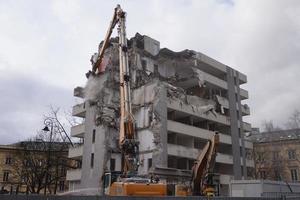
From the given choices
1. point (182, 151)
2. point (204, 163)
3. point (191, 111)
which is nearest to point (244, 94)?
point (191, 111)

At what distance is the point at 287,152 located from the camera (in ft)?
230

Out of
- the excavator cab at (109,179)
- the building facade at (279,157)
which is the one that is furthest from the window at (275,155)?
the excavator cab at (109,179)

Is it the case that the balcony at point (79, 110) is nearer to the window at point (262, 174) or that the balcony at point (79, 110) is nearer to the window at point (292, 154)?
the window at point (262, 174)

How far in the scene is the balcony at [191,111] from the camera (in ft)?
134

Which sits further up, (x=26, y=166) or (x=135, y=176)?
(x=26, y=166)

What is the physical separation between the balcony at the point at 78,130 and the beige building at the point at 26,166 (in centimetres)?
306

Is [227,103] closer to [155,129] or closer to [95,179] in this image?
[155,129]

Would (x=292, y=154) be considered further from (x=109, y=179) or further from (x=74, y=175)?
(x=109, y=179)

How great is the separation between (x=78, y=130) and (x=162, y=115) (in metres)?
11.9

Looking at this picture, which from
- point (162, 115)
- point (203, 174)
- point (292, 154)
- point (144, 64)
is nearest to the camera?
point (203, 174)

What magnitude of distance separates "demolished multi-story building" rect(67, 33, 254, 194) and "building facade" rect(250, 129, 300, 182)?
1546 cm

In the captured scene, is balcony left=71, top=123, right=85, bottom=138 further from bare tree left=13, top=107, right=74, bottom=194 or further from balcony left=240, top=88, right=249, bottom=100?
balcony left=240, top=88, right=249, bottom=100

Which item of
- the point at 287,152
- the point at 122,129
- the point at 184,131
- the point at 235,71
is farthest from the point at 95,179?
the point at 287,152

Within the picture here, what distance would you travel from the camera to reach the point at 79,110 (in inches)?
1800
